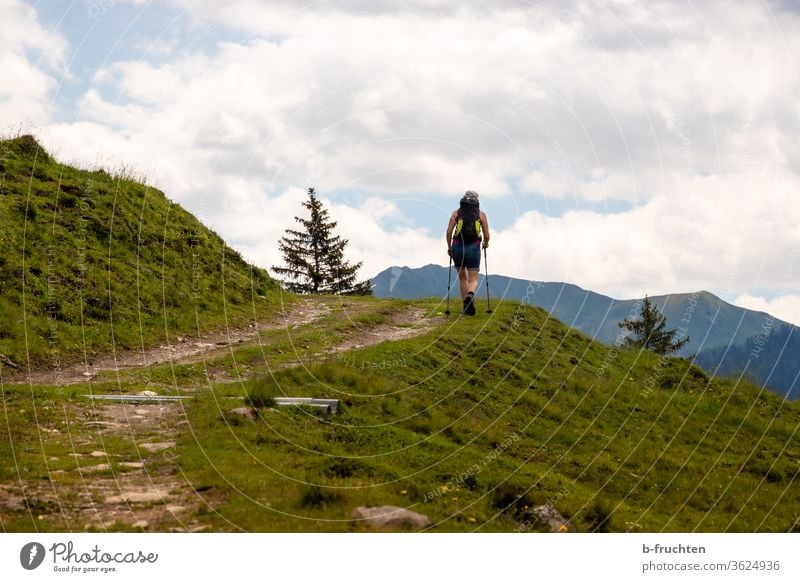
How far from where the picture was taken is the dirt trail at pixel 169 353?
53.9 ft

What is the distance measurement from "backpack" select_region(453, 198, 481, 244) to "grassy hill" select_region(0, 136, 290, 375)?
8382 millimetres

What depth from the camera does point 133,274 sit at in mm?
23906

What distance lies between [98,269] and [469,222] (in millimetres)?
11936

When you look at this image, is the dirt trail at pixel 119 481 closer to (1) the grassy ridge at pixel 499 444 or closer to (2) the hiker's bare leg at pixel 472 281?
(1) the grassy ridge at pixel 499 444

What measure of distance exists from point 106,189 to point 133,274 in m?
5.22

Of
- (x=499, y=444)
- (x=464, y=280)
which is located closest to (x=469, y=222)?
(x=464, y=280)

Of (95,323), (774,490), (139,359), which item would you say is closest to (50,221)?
(95,323)

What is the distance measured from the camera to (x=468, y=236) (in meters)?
22.0

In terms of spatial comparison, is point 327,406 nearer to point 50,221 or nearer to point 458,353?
point 458,353

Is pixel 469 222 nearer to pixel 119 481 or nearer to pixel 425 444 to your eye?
pixel 425 444

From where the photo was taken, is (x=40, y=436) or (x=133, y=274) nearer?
(x=40, y=436)
